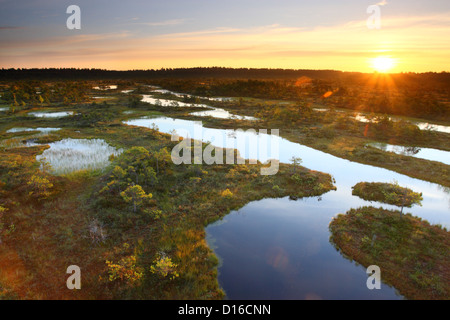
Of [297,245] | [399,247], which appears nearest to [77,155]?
[297,245]

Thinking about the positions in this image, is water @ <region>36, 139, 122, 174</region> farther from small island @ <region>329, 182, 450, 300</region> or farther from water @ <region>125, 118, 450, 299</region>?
small island @ <region>329, 182, 450, 300</region>

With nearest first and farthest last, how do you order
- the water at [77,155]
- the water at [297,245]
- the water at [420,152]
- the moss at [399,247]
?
the moss at [399,247] < the water at [297,245] < the water at [77,155] < the water at [420,152]

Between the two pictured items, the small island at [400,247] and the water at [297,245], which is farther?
the water at [297,245]

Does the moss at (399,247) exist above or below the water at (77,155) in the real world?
below

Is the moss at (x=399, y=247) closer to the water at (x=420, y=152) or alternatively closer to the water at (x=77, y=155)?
the water at (x=420, y=152)

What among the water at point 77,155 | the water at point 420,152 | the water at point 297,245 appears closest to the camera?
the water at point 297,245

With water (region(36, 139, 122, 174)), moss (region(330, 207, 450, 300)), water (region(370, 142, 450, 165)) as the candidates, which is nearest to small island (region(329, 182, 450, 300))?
moss (region(330, 207, 450, 300))

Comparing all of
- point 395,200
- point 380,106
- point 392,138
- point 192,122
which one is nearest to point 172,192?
point 395,200

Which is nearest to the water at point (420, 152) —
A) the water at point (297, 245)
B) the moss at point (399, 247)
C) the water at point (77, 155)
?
the water at point (297, 245)
